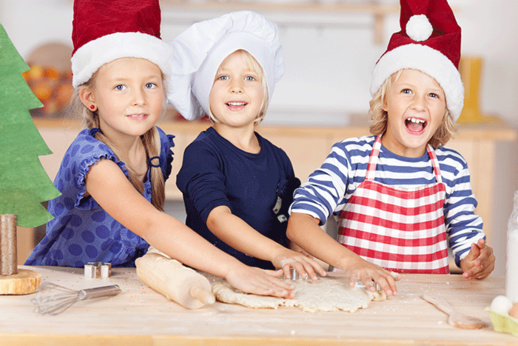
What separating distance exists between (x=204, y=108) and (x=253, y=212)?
261 millimetres

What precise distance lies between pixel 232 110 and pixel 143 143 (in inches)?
9.0

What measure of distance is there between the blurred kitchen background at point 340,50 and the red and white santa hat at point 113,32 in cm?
198

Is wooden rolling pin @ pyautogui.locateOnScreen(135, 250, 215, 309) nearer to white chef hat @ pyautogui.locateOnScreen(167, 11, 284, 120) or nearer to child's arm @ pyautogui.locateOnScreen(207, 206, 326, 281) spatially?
child's arm @ pyautogui.locateOnScreen(207, 206, 326, 281)

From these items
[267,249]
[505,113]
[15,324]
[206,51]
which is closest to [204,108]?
[206,51]

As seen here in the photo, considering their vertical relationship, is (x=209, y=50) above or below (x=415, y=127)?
above

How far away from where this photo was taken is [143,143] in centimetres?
141

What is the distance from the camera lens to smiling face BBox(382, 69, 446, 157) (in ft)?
4.40

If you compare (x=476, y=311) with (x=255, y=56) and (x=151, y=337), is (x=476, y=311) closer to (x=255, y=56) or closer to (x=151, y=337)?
(x=151, y=337)

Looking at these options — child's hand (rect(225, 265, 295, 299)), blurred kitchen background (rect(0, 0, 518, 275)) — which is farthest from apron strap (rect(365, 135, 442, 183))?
blurred kitchen background (rect(0, 0, 518, 275))

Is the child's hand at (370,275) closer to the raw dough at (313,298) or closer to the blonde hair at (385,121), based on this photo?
the raw dough at (313,298)

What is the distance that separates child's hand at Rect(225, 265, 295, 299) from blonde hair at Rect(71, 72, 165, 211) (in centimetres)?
42

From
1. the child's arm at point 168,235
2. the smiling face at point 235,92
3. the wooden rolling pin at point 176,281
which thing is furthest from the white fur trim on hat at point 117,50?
the wooden rolling pin at point 176,281

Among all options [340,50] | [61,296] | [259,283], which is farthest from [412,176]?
[340,50]

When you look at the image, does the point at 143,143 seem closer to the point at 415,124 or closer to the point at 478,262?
the point at 415,124
